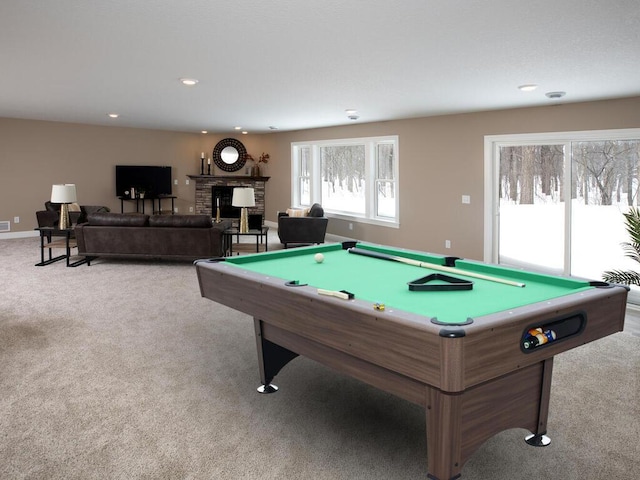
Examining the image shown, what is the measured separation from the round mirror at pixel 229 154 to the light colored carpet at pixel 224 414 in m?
8.07

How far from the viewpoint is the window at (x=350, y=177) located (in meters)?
9.05

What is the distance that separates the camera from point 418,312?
→ 84.7 inches

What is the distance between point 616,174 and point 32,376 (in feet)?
19.5

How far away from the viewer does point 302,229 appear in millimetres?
8734

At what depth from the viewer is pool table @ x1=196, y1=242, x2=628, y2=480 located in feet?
6.29

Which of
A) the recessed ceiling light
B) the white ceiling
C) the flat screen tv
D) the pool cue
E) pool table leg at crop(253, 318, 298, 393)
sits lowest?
pool table leg at crop(253, 318, 298, 393)

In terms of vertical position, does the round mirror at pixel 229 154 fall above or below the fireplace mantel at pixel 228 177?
above

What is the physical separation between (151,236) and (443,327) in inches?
240

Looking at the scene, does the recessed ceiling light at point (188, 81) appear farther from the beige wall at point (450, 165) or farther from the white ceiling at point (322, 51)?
the beige wall at point (450, 165)

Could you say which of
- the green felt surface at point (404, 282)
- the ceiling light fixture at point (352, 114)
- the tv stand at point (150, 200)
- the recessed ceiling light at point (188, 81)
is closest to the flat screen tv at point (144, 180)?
the tv stand at point (150, 200)

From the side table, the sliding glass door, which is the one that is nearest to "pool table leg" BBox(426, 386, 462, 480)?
the sliding glass door

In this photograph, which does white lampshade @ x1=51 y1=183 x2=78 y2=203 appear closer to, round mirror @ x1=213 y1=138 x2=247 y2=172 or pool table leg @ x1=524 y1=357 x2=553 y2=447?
round mirror @ x1=213 y1=138 x2=247 y2=172

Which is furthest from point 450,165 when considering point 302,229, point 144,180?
point 144,180

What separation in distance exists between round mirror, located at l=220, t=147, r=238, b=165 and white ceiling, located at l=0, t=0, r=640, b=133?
5.48 meters
